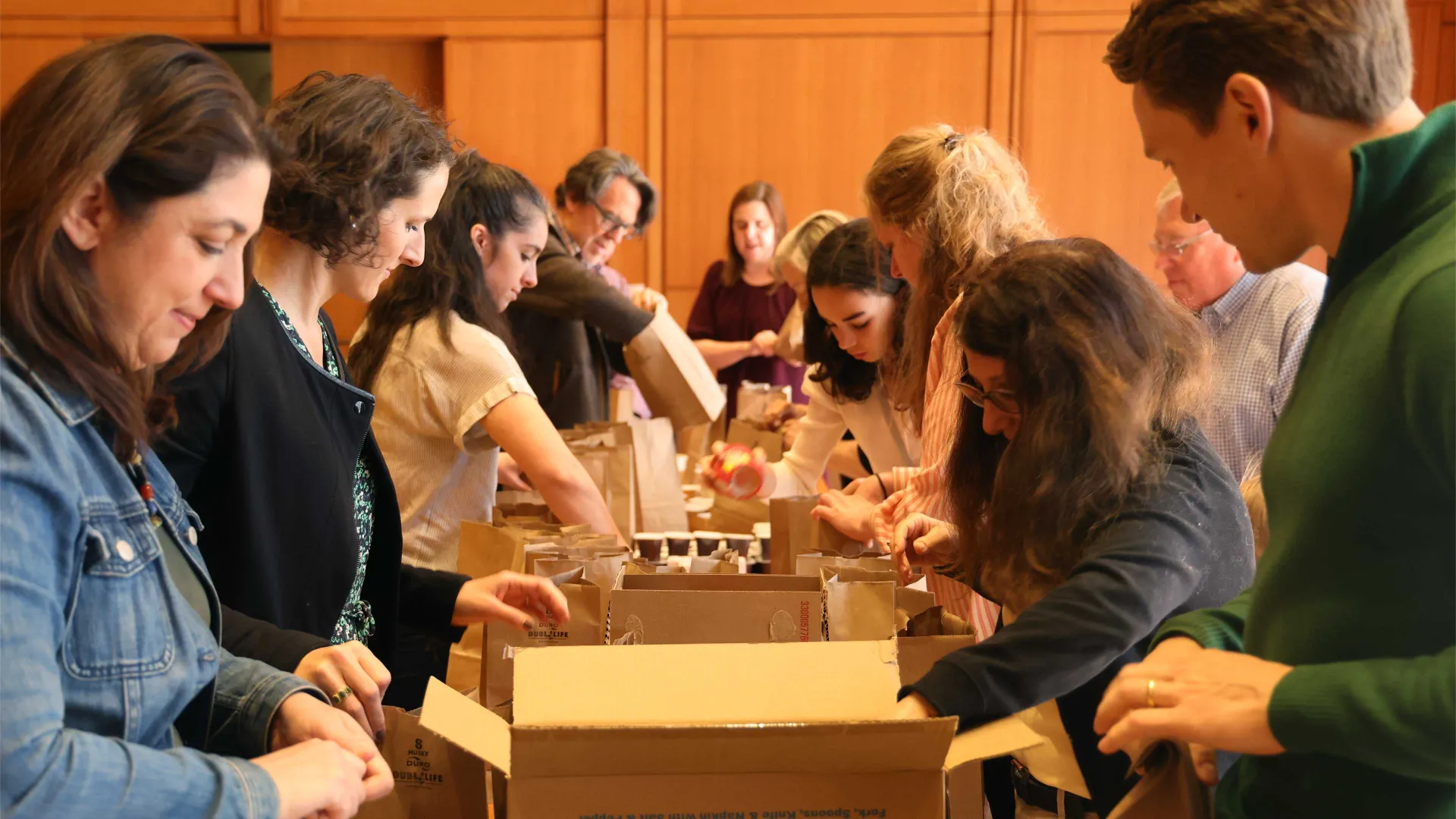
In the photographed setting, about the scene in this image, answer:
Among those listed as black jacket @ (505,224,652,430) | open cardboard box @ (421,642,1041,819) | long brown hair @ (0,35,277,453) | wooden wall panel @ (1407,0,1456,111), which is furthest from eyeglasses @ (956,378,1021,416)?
wooden wall panel @ (1407,0,1456,111)

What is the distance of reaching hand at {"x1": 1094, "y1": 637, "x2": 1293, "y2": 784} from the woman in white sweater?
4.93ft

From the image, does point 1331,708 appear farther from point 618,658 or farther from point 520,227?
point 520,227

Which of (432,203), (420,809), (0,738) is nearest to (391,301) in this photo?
(432,203)

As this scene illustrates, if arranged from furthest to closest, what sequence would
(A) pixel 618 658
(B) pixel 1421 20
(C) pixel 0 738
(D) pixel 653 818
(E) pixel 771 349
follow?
(B) pixel 1421 20
(E) pixel 771 349
(A) pixel 618 658
(D) pixel 653 818
(C) pixel 0 738

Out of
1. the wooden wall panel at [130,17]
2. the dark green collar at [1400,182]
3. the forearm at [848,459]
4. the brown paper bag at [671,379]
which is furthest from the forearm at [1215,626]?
the wooden wall panel at [130,17]

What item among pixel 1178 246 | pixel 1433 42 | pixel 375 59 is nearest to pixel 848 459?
pixel 1178 246

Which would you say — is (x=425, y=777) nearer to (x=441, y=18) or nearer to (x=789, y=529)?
(x=789, y=529)

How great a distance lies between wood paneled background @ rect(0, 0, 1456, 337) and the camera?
5.82 metres

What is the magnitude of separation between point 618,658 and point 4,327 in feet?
1.97

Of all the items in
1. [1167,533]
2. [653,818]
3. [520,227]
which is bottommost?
[653,818]

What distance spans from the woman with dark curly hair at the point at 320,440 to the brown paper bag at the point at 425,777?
52 millimetres

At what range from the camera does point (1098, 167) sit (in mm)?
5844

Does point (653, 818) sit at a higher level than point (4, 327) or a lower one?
lower

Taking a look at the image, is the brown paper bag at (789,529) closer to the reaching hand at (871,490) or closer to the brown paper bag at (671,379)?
the reaching hand at (871,490)
